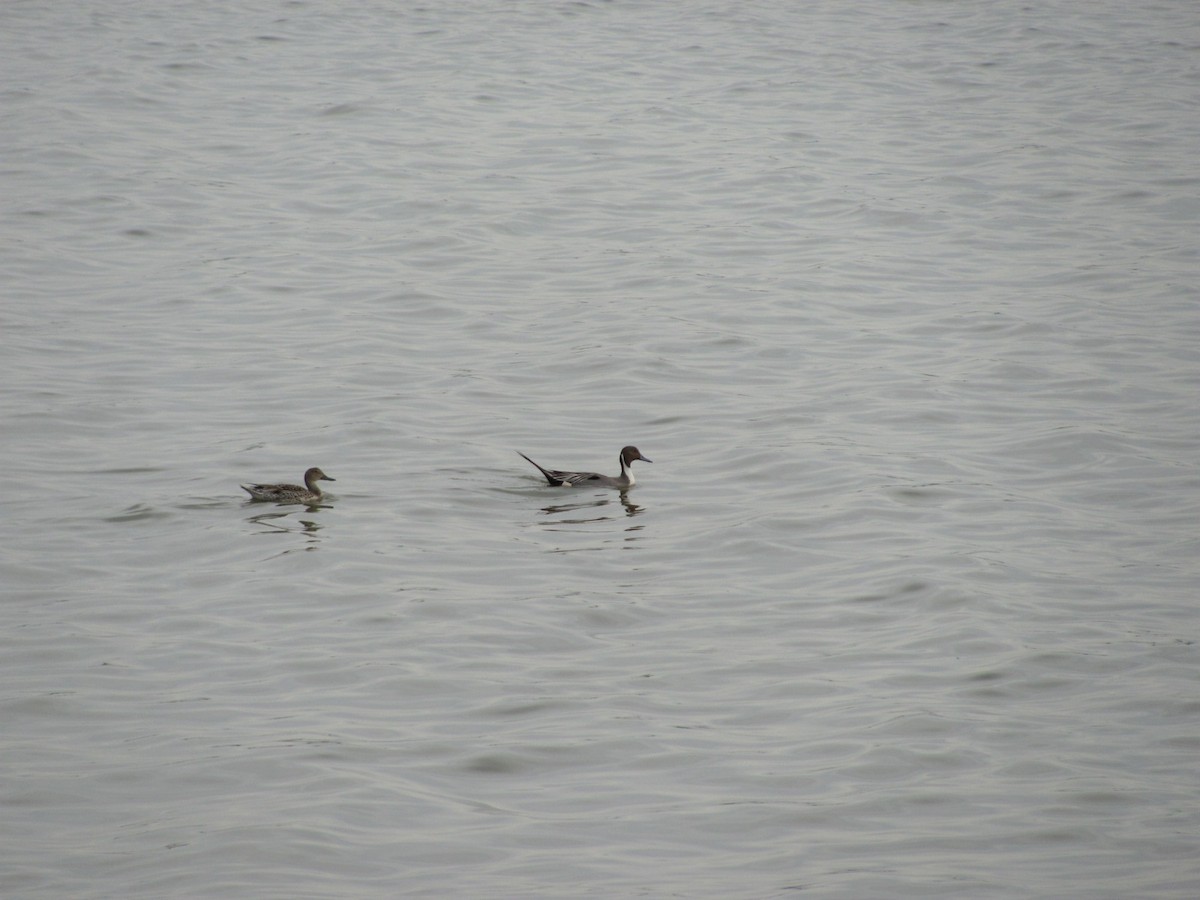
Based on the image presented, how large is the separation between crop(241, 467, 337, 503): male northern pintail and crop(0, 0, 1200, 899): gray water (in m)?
0.14

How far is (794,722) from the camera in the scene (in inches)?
364

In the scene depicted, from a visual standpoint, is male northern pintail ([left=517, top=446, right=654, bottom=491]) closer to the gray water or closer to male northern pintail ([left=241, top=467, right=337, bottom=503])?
the gray water

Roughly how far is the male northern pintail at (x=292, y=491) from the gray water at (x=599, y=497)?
0.47ft

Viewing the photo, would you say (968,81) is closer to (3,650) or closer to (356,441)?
(356,441)

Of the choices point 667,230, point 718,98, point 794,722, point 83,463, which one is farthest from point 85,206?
point 794,722

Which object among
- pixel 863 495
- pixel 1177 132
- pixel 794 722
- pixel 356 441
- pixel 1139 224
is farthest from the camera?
pixel 1177 132

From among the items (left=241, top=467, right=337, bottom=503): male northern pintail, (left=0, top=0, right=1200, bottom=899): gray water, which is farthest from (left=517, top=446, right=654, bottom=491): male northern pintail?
(left=241, top=467, right=337, bottom=503): male northern pintail

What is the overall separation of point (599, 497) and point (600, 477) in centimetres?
18

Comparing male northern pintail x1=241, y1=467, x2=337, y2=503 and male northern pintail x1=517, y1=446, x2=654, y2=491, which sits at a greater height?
male northern pintail x1=241, y1=467, x2=337, y2=503

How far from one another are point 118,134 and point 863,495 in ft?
60.8

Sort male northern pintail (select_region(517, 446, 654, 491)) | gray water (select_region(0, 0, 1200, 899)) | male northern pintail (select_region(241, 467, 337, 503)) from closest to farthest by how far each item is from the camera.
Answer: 1. gray water (select_region(0, 0, 1200, 899))
2. male northern pintail (select_region(241, 467, 337, 503))
3. male northern pintail (select_region(517, 446, 654, 491))

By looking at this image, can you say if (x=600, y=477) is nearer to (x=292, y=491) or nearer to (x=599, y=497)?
(x=599, y=497)

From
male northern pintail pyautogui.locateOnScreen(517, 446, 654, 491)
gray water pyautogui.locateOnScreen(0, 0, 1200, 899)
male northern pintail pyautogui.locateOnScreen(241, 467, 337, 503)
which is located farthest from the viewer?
male northern pintail pyautogui.locateOnScreen(517, 446, 654, 491)

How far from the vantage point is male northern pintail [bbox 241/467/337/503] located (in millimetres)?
12742
